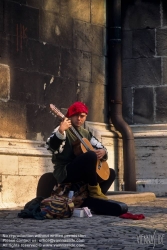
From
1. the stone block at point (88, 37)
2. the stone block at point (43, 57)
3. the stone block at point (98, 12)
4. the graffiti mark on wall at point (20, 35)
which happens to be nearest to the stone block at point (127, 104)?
the stone block at point (88, 37)

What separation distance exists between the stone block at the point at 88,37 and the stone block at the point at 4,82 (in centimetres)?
159

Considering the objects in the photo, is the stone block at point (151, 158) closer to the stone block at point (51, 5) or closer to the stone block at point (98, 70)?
the stone block at point (98, 70)

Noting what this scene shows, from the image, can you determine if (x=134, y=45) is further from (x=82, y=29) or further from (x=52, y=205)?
(x=52, y=205)

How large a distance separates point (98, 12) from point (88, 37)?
52 centimetres

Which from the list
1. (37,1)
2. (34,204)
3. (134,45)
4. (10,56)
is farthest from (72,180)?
(134,45)

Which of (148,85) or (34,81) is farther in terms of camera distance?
(148,85)

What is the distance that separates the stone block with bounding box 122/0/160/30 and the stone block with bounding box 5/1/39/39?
201cm

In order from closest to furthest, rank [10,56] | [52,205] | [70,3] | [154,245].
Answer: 1. [154,245]
2. [52,205]
3. [10,56]
4. [70,3]

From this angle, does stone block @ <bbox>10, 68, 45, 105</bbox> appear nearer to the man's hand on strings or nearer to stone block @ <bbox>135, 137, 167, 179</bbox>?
stone block @ <bbox>135, 137, 167, 179</bbox>

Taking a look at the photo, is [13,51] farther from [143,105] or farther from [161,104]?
[161,104]

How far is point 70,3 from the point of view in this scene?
11414mm

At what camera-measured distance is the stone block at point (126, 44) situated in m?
12.2

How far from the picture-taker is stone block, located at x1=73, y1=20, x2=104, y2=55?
11484mm

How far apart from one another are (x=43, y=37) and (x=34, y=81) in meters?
0.69
